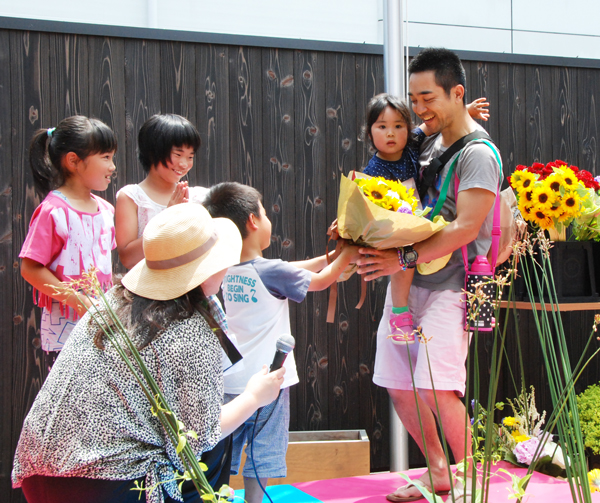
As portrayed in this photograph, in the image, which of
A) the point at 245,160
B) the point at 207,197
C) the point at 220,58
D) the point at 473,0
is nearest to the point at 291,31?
the point at 220,58

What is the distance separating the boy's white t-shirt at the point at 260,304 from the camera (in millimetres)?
1994

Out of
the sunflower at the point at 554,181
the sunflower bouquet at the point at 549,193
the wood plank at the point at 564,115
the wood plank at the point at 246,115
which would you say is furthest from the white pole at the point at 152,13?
the wood plank at the point at 564,115

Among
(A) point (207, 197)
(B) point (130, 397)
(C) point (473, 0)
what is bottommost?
(B) point (130, 397)

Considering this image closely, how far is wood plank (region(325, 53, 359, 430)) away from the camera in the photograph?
329cm

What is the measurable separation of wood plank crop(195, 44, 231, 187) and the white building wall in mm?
203

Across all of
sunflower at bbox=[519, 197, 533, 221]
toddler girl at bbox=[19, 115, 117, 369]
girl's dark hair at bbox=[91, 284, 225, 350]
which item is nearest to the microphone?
girl's dark hair at bbox=[91, 284, 225, 350]

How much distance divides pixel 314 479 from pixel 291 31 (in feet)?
8.33

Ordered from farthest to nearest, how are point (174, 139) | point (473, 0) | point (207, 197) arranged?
point (473, 0) → point (174, 139) → point (207, 197)

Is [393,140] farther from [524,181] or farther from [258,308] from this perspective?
[258,308]

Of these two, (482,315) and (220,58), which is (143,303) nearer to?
(482,315)

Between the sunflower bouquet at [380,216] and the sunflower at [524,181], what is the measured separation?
79cm

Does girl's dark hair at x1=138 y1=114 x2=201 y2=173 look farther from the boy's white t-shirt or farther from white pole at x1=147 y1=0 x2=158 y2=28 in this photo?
white pole at x1=147 y1=0 x2=158 y2=28

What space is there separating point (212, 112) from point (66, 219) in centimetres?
131

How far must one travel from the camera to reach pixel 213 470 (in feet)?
4.86
